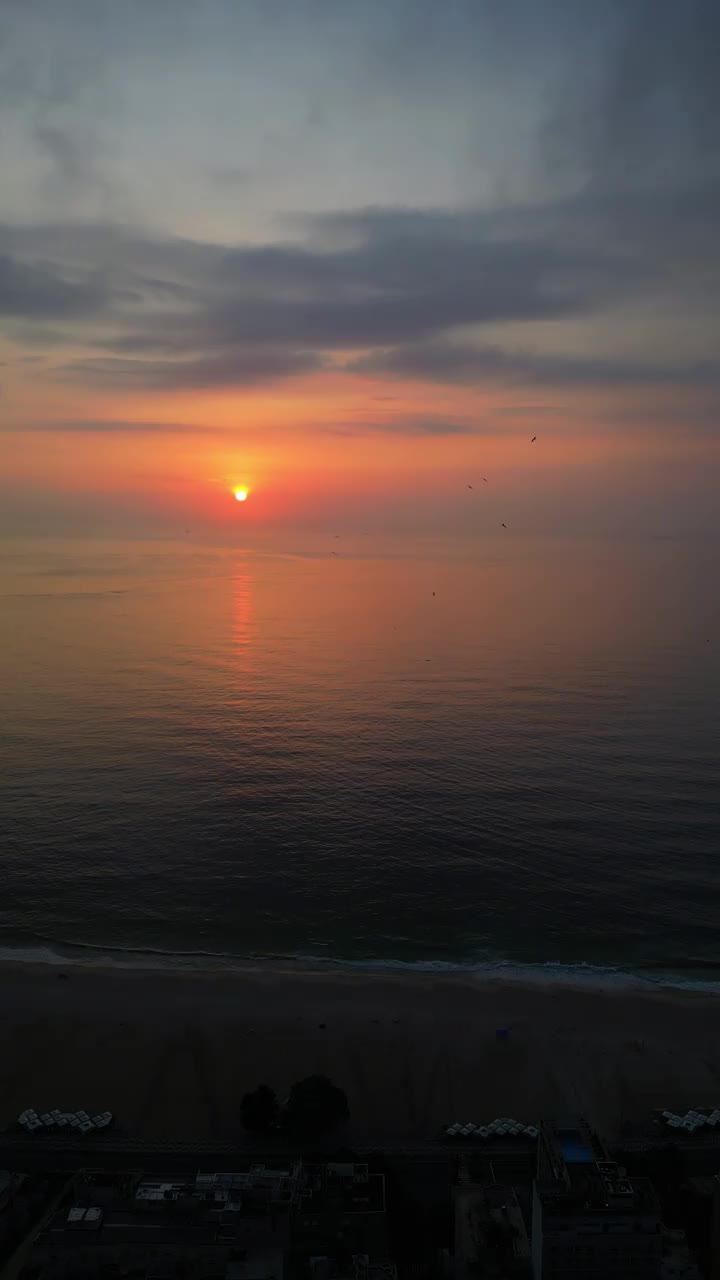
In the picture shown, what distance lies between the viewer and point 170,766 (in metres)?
78.2

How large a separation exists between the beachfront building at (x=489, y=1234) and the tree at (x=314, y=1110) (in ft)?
20.1

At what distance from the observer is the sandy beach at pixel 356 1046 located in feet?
129

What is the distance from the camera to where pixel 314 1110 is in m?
36.6

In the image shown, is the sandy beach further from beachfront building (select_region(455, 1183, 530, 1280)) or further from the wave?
beachfront building (select_region(455, 1183, 530, 1280))

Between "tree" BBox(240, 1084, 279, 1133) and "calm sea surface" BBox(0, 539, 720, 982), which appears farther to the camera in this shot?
"calm sea surface" BBox(0, 539, 720, 982)

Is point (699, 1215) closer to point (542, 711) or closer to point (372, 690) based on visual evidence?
point (542, 711)

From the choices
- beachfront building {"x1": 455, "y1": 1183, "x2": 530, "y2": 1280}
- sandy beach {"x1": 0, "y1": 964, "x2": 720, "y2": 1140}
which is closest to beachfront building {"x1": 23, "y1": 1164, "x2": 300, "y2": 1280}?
beachfront building {"x1": 455, "y1": 1183, "x2": 530, "y2": 1280}

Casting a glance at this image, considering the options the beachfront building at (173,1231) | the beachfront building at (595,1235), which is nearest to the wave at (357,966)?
the beachfront building at (173,1231)

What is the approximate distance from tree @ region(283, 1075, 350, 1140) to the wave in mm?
12768

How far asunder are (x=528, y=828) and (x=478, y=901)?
1114 centimetres

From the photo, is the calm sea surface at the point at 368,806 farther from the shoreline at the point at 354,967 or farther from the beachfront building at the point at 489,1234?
the beachfront building at the point at 489,1234

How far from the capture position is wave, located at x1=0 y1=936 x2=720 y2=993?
50.2 meters

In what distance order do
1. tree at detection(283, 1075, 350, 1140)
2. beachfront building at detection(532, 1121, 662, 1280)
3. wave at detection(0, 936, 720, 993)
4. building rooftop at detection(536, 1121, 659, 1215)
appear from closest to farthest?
beachfront building at detection(532, 1121, 662, 1280) → building rooftop at detection(536, 1121, 659, 1215) → tree at detection(283, 1075, 350, 1140) → wave at detection(0, 936, 720, 993)

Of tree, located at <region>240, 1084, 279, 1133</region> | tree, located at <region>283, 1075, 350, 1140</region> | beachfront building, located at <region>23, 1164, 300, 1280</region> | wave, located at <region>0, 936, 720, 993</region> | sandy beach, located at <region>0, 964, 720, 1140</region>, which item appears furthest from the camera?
wave, located at <region>0, 936, 720, 993</region>
